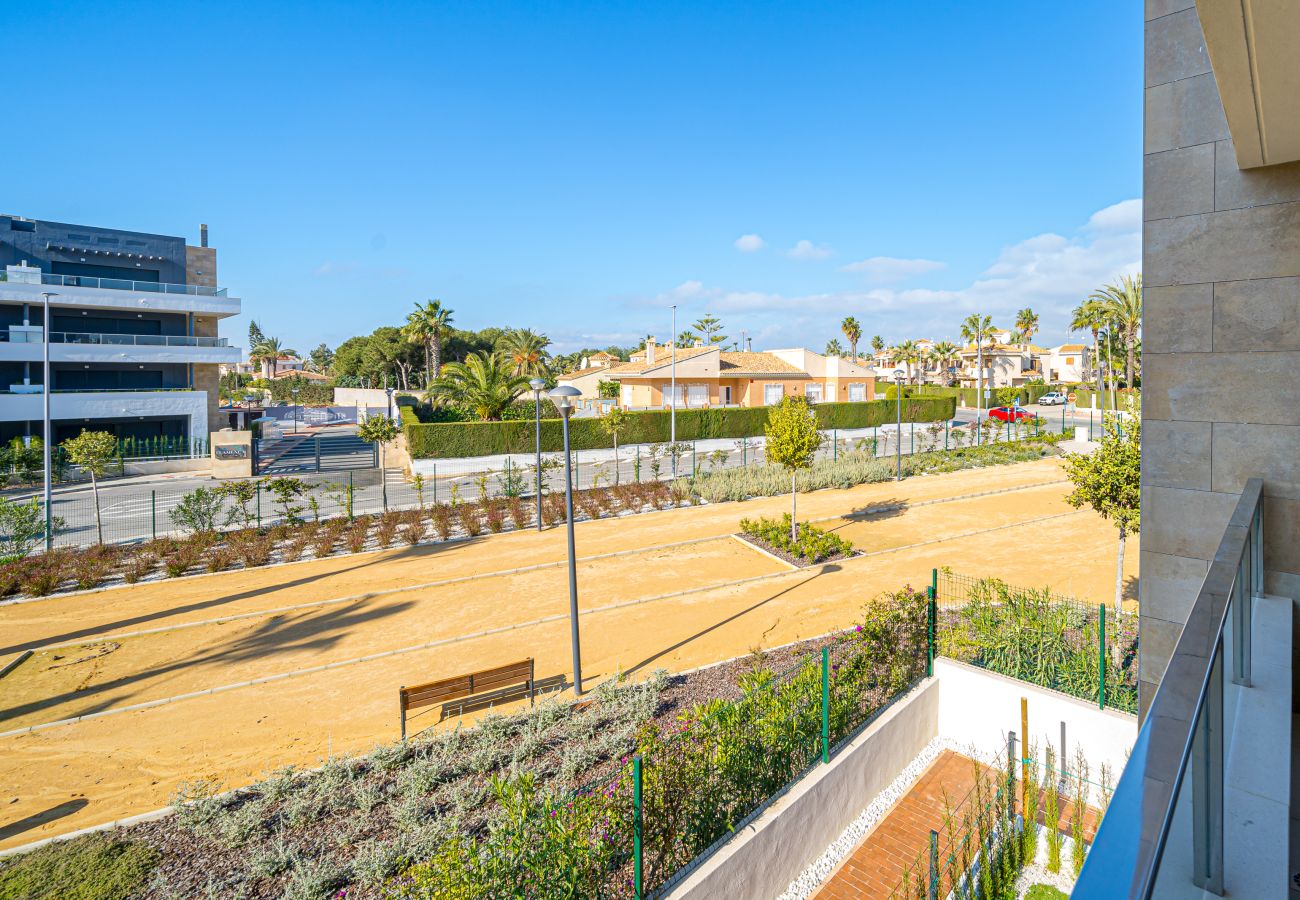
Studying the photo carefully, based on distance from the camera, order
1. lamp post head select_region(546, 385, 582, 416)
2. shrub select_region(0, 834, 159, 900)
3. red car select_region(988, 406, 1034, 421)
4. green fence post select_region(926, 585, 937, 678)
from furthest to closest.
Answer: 1. red car select_region(988, 406, 1034, 421)
2. lamp post head select_region(546, 385, 582, 416)
3. green fence post select_region(926, 585, 937, 678)
4. shrub select_region(0, 834, 159, 900)

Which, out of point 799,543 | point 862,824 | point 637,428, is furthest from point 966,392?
point 862,824

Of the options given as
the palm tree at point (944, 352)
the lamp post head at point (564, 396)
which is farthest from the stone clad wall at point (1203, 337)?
the palm tree at point (944, 352)

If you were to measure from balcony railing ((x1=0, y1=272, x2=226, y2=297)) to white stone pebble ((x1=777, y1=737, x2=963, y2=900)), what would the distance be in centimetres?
4599

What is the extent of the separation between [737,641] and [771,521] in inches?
342

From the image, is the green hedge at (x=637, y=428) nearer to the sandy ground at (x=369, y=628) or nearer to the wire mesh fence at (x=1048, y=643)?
the sandy ground at (x=369, y=628)

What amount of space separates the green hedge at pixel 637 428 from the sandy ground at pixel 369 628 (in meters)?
14.4

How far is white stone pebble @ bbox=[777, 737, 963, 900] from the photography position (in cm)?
703

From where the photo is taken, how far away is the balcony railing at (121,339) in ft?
112

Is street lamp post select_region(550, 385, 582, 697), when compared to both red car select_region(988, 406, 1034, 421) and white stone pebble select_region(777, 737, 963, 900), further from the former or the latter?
red car select_region(988, 406, 1034, 421)

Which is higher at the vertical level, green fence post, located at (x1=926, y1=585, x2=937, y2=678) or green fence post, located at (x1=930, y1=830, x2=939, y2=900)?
green fence post, located at (x1=926, y1=585, x2=937, y2=678)

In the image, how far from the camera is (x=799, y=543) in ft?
59.6

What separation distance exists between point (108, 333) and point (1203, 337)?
1970 inches

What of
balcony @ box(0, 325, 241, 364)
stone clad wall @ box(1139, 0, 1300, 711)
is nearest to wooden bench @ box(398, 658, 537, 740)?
stone clad wall @ box(1139, 0, 1300, 711)

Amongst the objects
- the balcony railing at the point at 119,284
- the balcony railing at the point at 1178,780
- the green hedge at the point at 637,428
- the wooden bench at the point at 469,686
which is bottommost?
the wooden bench at the point at 469,686
